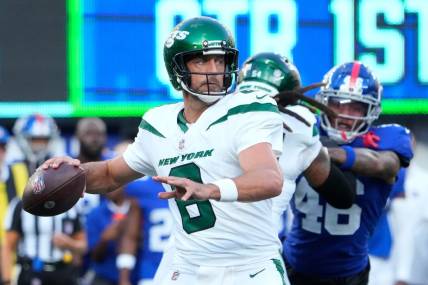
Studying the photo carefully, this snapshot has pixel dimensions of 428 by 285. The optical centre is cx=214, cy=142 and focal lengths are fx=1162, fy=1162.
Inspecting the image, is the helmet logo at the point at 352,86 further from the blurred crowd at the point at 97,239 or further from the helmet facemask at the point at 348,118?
the blurred crowd at the point at 97,239

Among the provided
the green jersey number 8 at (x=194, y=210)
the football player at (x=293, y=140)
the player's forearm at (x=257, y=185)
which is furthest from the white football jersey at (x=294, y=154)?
the player's forearm at (x=257, y=185)

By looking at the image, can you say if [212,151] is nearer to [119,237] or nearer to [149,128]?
[149,128]

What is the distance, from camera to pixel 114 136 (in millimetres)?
8680

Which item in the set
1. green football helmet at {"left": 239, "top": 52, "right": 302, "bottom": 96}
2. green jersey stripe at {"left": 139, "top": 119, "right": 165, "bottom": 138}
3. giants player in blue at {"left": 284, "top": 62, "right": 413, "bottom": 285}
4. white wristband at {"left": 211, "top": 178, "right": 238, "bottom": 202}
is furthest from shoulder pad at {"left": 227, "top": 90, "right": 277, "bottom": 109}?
giants player in blue at {"left": 284, "top": 62, "right": 413, "bottom": 285}

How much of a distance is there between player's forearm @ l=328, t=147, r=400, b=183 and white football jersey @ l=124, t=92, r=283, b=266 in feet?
2.76

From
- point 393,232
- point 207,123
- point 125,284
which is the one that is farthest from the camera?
point 393,232

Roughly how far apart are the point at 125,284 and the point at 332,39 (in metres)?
2.73

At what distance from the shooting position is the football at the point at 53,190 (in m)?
4.28

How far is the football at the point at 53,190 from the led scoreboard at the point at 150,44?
4.11m

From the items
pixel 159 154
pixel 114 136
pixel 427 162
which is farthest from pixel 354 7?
pixel 159 154

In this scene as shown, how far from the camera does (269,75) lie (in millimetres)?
5043

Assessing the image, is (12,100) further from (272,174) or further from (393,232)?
(272,174)

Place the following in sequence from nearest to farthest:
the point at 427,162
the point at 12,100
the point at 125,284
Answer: the point at 125,284 → the point at 12,100 → the point at 427,162

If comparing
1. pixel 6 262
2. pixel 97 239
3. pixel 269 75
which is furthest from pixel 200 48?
pixel 6 262
